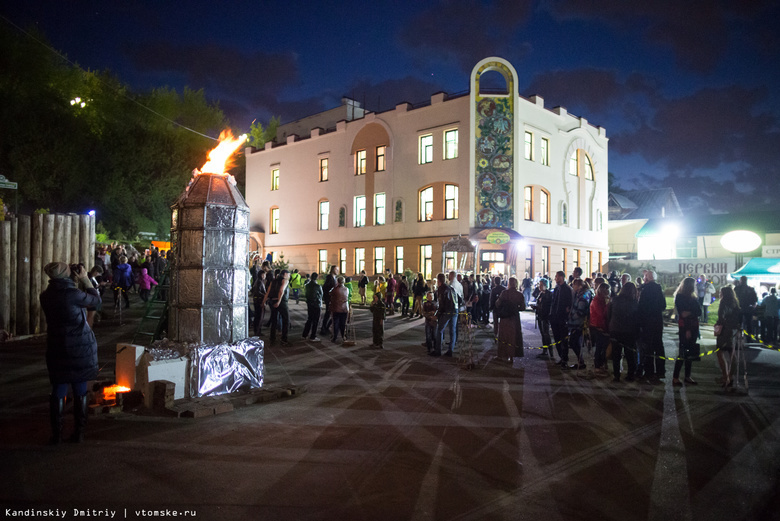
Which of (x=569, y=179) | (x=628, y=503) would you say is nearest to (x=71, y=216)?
(x=628, y=503)

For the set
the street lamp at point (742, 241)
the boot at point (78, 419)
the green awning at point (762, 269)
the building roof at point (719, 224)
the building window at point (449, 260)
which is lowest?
the boot at point (78, 419)

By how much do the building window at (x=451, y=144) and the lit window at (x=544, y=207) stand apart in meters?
5.93

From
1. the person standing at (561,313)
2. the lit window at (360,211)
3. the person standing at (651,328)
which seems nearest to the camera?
the person standing at (651,328)

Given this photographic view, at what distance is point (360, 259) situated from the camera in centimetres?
3378

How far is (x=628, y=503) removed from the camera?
435cm

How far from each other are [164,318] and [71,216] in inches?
225

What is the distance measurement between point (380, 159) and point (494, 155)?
7570mm

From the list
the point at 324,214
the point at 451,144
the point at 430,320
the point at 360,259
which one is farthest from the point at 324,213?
the point at 430,320

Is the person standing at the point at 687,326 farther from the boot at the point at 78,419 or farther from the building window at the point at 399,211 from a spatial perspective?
the building window at the point at 399,211

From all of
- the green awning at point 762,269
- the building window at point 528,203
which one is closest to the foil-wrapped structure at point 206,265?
the green awning at point 762,269

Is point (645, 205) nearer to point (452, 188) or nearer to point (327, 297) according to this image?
point (452, 188)

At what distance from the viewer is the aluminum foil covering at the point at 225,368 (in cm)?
736

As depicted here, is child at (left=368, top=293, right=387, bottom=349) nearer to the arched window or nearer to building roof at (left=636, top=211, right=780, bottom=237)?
the arched window

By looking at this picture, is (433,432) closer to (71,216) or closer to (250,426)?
(250,426)
